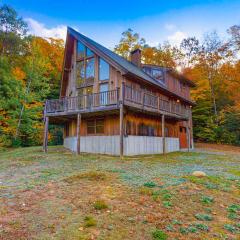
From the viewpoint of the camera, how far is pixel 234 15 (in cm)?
2822

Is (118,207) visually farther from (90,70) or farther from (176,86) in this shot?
(176,86)

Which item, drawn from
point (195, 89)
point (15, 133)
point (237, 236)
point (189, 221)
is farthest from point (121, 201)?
point (195, 89)

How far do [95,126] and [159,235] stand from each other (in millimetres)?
13440

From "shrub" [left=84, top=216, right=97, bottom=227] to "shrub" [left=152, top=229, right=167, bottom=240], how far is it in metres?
1.25

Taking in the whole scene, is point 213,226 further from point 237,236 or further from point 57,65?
point 57,65

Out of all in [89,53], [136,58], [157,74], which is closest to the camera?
[89,53]

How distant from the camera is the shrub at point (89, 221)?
463 cm

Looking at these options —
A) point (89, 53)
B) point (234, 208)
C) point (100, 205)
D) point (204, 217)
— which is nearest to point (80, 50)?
point (89, 53)

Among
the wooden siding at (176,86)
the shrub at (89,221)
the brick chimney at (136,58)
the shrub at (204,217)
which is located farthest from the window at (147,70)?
the shrub at (89,221)

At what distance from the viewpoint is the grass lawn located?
14.5 ft

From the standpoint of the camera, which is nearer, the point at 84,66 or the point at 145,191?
the point at 145,191

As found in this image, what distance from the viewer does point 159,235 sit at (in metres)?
4.31

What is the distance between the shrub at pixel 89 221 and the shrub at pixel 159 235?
125 centimetres

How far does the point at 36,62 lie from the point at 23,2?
21.4 feet
